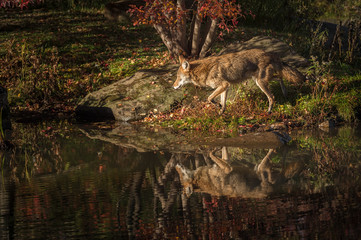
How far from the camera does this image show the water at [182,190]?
17.7 ft

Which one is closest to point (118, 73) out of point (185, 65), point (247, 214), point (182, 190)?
point (185, 65)

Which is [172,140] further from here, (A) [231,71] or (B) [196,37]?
(B) [196,37]

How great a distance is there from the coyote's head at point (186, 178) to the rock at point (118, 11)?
18.1 m

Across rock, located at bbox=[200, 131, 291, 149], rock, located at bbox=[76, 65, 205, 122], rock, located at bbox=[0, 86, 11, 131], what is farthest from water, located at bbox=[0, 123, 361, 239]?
rock, located at bbox=[76, 65, 205, 122]

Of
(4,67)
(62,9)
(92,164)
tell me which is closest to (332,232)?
(92,164)

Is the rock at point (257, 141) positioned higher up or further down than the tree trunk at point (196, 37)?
further down

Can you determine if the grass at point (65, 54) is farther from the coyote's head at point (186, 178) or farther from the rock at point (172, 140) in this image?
the coyote's head at point (186, 178)

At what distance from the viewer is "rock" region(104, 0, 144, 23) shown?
1012 inches

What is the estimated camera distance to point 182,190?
7.07m

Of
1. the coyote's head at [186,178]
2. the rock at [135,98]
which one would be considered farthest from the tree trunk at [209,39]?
the coyote's head at [186,178]

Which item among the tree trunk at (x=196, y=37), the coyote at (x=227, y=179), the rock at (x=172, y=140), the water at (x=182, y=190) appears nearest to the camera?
the water at (x=182, y=190)

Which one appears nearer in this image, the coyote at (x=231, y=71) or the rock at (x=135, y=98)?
the coyote at (x=231, y=71)

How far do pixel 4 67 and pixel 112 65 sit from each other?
12.7ft

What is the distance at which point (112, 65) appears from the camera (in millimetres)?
19469
